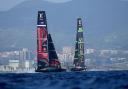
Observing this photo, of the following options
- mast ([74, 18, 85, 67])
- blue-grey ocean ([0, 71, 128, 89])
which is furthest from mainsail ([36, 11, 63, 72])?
blue-grey ocean ([0, 71, 128, 89])

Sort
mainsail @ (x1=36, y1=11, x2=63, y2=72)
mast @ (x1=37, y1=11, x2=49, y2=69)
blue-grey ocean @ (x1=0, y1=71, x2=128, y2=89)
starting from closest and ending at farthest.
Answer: blue-grey ocean @ (x1=0, y1=71, x2=128, y2=89) → mast @ (x1=37, y1=11, x2=49, y2=69) → mainsail @ (x1=36, y1=11, x2=63, y2=72)

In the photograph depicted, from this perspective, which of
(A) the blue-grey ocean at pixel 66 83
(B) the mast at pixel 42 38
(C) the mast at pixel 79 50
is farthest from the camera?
(C) the mast at pixel 79 50

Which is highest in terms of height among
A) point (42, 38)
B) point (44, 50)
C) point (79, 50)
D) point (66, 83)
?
point (42, 38)

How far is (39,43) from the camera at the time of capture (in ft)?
407

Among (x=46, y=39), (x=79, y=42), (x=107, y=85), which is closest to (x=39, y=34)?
(x=46, y=39)

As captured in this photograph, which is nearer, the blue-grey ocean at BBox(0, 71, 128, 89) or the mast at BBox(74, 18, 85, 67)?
the blue-grey ocean at BBox(0, 71, 128, 89)

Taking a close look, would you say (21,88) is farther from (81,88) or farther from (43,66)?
(43,66)

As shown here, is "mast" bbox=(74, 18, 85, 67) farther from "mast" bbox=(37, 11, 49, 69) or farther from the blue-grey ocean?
the blue-grey ocean

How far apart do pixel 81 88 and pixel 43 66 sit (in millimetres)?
87402

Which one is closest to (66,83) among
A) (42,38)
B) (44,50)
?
(42,38)

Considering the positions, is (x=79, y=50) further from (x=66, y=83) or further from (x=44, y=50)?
(x=66, y=83)

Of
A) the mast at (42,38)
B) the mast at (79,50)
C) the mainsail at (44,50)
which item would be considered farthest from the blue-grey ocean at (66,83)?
the mast at (79,50)

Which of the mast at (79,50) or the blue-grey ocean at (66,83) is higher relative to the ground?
the mast at (79,50)

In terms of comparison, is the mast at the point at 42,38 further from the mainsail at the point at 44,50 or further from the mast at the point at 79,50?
the mast at the point at 79,50
